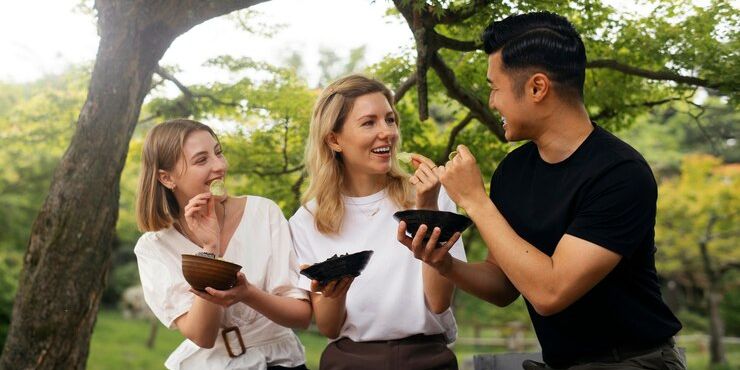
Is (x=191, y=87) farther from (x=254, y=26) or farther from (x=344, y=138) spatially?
(x=344, y=138)

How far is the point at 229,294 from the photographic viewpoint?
8.85 feet

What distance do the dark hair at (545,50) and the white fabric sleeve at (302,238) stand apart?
1022 millimetres

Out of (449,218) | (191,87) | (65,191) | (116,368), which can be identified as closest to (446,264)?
(449,218)

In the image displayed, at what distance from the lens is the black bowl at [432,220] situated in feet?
7.88

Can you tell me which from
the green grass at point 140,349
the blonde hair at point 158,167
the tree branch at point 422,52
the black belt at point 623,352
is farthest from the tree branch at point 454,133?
the green grass at point 140,349

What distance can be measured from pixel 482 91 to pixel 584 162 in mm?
4061

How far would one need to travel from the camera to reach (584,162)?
8.23 feet

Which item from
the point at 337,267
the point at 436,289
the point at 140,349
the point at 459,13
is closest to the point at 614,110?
the point at 459,13

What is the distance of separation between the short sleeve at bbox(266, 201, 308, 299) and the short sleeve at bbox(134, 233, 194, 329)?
1.02ft

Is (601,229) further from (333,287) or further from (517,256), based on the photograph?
(333,287)

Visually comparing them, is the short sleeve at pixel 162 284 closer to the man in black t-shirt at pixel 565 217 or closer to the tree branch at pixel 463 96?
the man in black t-shirt at pixel 565 217

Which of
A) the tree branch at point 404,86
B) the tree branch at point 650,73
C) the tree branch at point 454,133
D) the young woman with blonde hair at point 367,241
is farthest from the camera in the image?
the tree branch at point 454,133

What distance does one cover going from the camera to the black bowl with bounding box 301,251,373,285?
8.43 ft

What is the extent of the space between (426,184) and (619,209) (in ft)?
1.88
